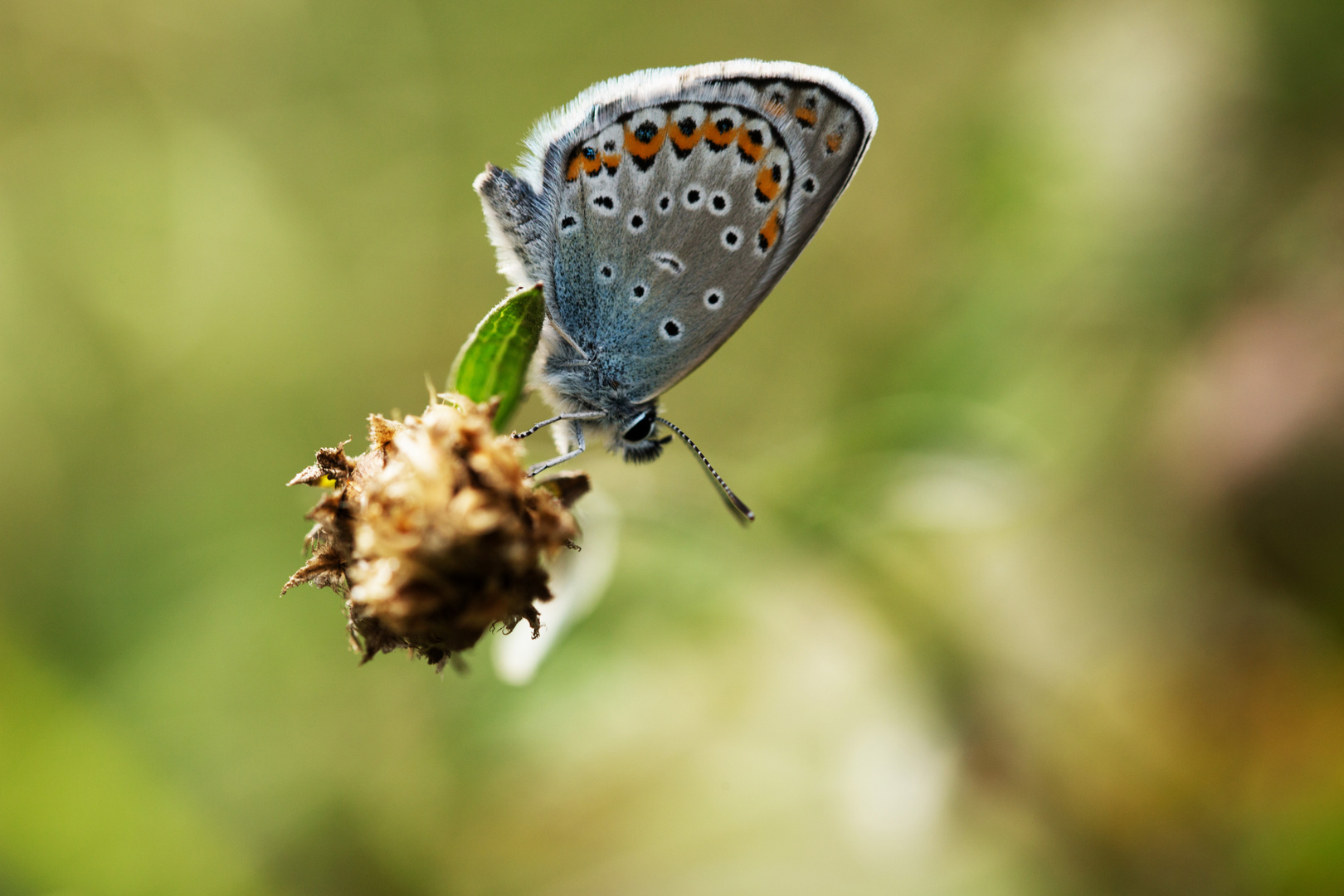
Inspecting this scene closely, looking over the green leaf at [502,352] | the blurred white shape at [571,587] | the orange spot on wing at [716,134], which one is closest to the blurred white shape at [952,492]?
the blurred white shape at [571,587]

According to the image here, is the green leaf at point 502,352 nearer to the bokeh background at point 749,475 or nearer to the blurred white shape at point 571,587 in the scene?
the blurred white shape at point 571,587

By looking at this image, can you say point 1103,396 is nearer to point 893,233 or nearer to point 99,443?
point 893,233

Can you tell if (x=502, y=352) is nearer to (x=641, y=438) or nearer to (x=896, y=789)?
(x=641, y=438)

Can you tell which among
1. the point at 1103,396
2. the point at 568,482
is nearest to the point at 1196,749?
the point at 1103,396

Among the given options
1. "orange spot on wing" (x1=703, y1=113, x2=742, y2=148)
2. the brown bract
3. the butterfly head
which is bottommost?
the butterfly head

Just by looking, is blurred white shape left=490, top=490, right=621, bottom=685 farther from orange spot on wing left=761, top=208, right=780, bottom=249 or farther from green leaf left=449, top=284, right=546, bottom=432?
orange spot on wing left=761, top=208, right=780, bottom=249

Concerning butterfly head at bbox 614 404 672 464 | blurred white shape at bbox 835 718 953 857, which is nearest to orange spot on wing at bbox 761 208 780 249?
butterfly head at bbox 614 404 672 464
